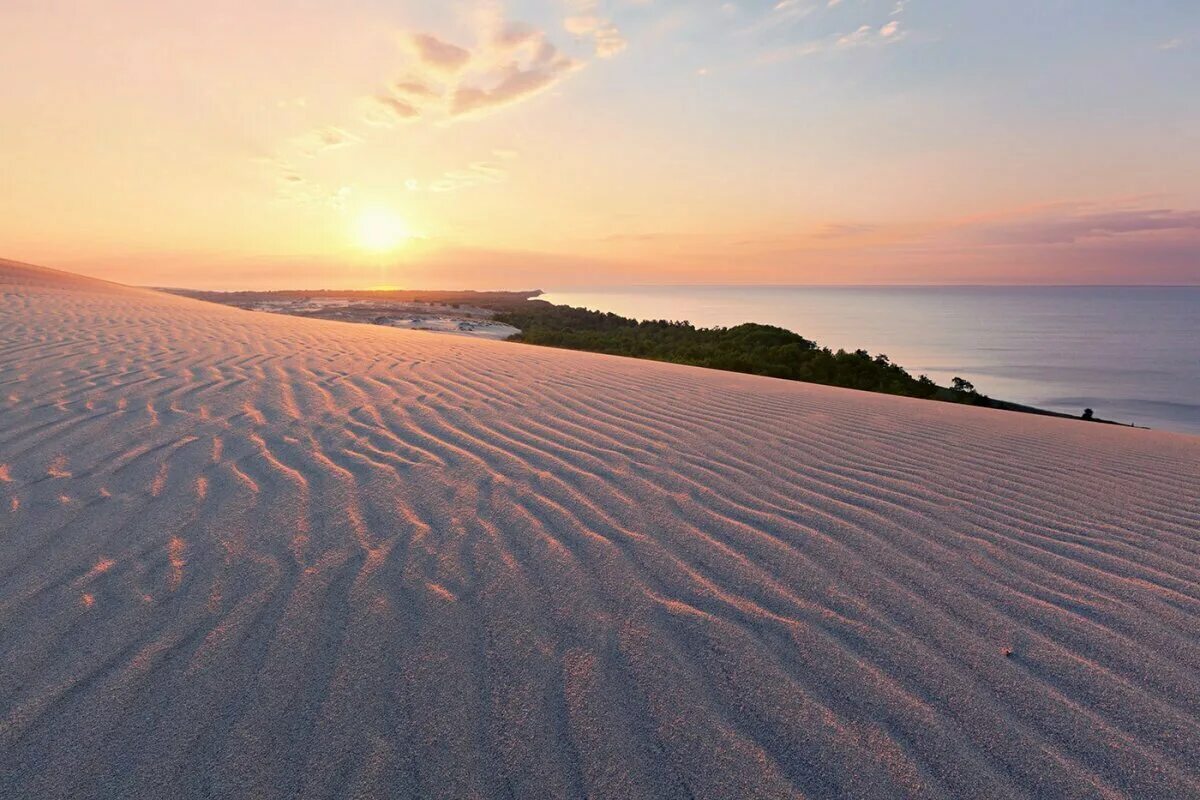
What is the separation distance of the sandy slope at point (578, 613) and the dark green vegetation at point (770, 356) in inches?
353

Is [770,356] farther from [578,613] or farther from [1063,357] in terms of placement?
[1063,357]

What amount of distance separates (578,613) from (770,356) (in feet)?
44.7

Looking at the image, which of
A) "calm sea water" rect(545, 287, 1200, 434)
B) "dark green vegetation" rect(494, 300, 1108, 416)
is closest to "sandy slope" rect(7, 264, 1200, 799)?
"dark green vegetation" rect(494, 300, 1108, 416)

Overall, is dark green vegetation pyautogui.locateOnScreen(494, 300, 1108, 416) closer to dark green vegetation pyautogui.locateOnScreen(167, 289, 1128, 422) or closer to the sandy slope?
dark green vegetation pyautogui.locateOnScreen(167, 289, 1128, 422)

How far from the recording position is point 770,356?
15117 mm

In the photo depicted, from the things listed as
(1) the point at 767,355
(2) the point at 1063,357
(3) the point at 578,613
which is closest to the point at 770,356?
(1) the point at 767,355

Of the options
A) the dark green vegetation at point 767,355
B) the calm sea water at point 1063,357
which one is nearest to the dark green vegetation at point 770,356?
the dark green vegetation at point 767,355

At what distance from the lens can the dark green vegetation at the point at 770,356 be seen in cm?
1352

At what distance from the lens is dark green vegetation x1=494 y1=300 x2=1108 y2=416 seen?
13516mm

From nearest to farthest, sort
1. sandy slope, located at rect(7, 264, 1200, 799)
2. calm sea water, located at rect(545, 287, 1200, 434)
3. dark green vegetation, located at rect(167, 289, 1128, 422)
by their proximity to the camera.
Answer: sandy slope, located at rect(7, 264, 1200, 799) < dark green vegetation, located at rect(167, 289, 1128, 422) < calm sea water, located at rect(545, 287, 1200, 434)

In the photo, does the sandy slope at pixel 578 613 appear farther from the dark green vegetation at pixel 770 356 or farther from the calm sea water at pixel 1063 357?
the calm sea water at pixel 1063 357

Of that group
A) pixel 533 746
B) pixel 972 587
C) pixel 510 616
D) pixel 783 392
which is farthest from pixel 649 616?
pixel 783 392

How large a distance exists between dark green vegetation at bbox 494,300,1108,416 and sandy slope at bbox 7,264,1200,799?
898 centimetres

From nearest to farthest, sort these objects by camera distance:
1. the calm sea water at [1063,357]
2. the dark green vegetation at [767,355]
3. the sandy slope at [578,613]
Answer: the sandy slope at [578,613], the dark green vegetation at [767,355], the calm sea water at [1063,357]
